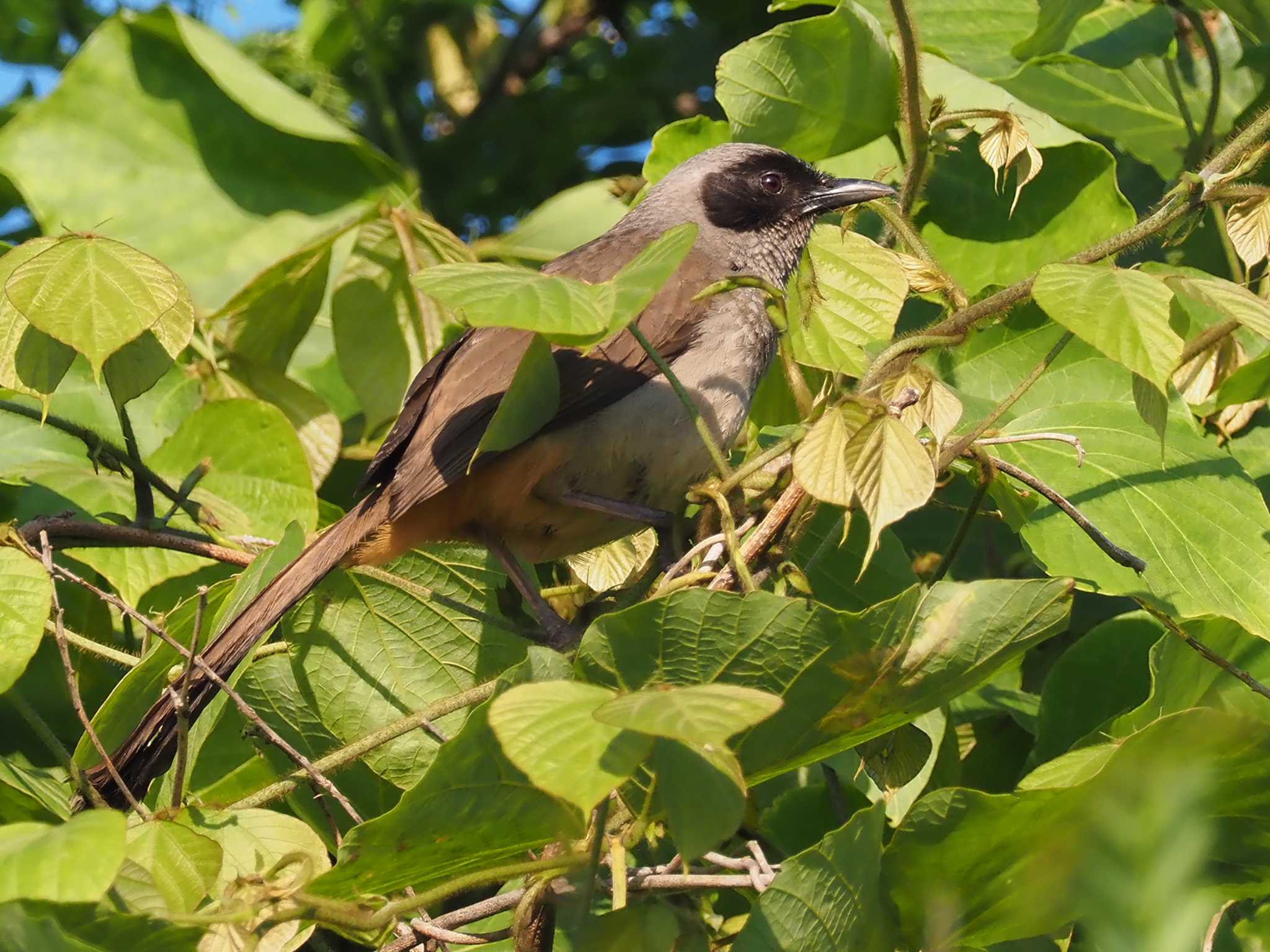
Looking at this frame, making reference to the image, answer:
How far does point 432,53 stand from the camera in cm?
620

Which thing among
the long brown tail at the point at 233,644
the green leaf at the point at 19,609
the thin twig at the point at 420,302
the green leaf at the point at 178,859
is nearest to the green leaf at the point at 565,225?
the thin twig at the point at 420,302

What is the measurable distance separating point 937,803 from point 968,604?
1.03ft

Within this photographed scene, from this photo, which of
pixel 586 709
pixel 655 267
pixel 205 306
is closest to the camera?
pixel 586 709

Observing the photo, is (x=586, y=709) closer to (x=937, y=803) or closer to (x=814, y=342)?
(x=937, y=803)

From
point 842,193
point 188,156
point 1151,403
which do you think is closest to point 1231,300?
point 1151,403

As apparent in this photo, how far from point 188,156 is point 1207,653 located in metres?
3.32

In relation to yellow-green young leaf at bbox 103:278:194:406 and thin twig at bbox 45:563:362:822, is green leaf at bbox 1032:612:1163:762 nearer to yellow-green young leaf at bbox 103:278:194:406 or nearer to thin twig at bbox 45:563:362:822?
thin twig at bbox 45:563:362:822

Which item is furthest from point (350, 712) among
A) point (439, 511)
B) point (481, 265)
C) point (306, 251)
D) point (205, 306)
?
point (205, 306)

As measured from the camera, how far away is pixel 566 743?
1408 millimetres

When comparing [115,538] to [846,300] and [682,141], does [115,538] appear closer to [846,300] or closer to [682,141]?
[846,300]

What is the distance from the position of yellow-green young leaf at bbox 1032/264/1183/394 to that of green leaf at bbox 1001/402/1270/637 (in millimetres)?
550

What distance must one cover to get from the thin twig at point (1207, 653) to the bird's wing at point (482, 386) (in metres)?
1.17

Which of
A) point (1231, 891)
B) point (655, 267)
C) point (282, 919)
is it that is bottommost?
point (1231, 891)

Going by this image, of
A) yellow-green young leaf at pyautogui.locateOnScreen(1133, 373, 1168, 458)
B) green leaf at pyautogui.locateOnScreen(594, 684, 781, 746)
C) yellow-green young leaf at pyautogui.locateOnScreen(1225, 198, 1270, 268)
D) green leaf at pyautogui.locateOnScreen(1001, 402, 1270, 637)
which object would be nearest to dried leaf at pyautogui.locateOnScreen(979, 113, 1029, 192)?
yellow-green young leaf at pyautogui.locateOnScreen(1225, 198, 1270, 268)
